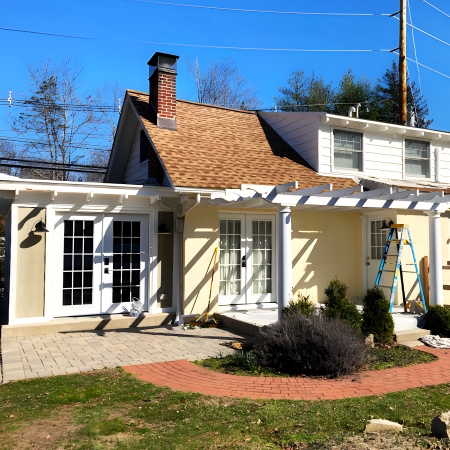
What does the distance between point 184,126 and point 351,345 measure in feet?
24.5

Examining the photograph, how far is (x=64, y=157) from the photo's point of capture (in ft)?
84.9

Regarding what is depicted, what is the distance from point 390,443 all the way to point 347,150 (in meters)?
9.89

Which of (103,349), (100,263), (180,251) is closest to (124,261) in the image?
(100,263)

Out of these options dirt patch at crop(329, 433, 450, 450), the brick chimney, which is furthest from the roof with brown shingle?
dirt patch at crop(329, 433, 450, 450)

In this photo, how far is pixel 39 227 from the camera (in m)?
8.70

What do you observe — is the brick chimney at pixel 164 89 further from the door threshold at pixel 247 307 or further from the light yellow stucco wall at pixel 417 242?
the light yellow stucco wall at pixel 417 242

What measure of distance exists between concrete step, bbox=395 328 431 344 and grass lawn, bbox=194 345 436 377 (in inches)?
12.2

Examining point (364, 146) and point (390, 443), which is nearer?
point (390, 443)

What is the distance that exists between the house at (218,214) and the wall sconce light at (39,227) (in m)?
0.03

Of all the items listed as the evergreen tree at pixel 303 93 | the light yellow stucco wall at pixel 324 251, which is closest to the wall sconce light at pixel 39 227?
the light yellow stucco wall at pixel 324 251

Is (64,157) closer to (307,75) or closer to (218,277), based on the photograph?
(307,75)

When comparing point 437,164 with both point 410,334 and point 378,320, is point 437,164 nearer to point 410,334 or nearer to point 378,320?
point 410,334

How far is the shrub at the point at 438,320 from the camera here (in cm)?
860

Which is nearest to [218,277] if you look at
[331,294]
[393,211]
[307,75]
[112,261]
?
[112,261]
